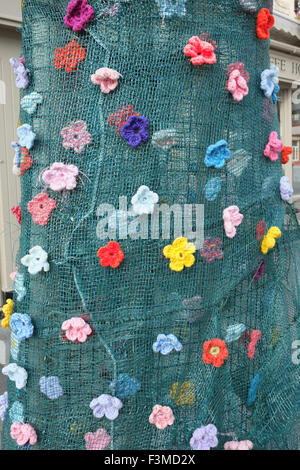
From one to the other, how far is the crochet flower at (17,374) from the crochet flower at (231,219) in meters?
1.01

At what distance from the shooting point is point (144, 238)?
1619mm

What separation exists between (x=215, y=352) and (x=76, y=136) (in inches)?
39.6

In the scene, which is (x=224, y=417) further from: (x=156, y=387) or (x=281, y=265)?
(x=281, y=265)

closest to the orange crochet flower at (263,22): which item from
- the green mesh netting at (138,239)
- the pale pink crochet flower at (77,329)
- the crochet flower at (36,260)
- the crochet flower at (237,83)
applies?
the green mesh netting at (138,239)

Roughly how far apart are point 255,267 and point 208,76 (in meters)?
0.80

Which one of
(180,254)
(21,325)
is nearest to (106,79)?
(180,254)

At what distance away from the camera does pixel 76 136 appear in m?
1.61

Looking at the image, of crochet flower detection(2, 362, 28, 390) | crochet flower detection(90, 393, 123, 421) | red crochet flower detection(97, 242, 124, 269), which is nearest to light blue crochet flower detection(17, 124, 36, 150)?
red crochet flower detection(97, 242, 124, 269)

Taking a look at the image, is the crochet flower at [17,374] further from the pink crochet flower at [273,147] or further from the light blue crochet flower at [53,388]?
the pink crochet flower at [273,147]

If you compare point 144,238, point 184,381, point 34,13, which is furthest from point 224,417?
point 34,13

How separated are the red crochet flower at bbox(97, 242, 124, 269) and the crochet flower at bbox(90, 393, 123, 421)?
1.67 ft

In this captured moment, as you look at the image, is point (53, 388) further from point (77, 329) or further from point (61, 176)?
point (61, 176)

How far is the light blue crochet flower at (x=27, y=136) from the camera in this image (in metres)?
1.67

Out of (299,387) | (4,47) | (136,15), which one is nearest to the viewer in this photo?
(136,15)
